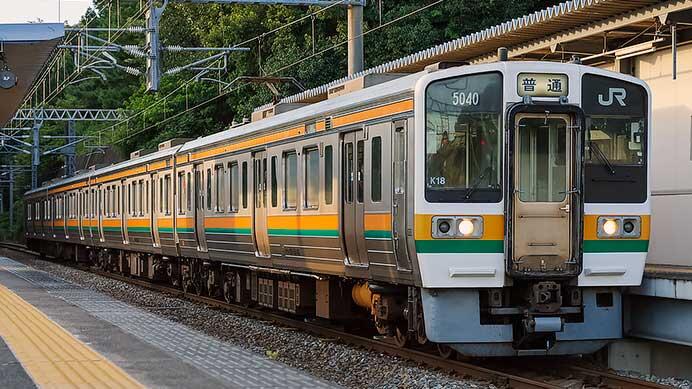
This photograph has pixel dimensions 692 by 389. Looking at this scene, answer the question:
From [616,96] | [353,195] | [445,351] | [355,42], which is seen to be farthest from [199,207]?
[616,96]

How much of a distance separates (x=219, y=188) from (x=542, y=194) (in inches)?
333

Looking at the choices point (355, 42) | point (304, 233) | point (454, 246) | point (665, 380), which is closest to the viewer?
point (454, 246)

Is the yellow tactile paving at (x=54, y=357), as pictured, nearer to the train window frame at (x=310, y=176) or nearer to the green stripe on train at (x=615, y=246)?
the train window frame at (x=310, y=176)

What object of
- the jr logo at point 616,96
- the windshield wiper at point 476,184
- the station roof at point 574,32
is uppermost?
the station roof at point 574,32

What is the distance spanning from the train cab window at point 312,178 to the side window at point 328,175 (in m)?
0.29

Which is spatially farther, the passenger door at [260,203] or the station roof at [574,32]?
the passenger door at [260,203]

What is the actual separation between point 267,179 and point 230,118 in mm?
29775

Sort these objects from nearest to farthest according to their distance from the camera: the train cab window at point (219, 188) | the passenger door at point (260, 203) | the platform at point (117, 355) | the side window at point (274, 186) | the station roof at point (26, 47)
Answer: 1. the platform at point (117, 355)
2. the side window at point (274, 186)
3. the passenger door at point (260, 203)
4. the train cab window at point (219, 188)
5. the station roof at point (26, 47)

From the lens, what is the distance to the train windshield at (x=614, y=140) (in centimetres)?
1111

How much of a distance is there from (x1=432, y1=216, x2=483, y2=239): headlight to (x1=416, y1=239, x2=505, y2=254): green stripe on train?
49mm

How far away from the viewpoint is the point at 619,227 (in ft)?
36.7


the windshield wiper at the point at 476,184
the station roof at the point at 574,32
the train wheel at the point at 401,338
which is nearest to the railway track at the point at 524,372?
the train wheel at the point at 401,338

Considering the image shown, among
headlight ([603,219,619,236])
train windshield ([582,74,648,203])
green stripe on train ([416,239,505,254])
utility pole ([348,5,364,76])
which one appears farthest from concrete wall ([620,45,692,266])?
utility pole ([348,5,364,76])

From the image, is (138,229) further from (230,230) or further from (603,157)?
(603,157)
